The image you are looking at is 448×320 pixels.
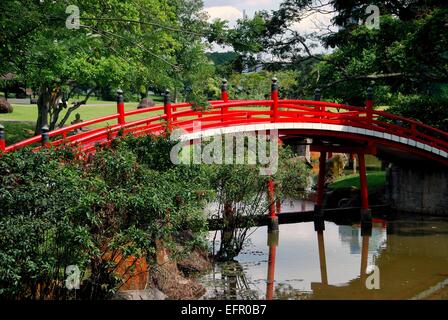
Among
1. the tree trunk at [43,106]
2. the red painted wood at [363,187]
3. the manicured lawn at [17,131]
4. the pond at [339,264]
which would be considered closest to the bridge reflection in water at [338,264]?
the pond at [339,264]

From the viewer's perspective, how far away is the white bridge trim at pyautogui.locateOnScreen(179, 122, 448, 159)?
62.5 feet

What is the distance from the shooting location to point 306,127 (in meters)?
22.2

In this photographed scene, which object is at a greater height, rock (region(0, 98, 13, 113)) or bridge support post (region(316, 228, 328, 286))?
rock (region(0, 98, 13, 113))

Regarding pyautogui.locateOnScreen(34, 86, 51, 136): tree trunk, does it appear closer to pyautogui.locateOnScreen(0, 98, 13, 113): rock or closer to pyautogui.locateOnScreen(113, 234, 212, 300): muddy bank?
pyautogui.locateOnScreen(0, 98, 13, 113): rock

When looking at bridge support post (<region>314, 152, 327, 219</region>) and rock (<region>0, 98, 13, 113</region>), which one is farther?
rock (<region>0, 98, 13, 113</region>)

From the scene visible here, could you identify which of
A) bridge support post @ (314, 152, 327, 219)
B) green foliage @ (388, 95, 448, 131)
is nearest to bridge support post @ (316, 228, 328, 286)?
bridge support post @ (314, 152, 327, 219)

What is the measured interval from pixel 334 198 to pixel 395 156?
3.39 m

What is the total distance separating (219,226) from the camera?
1884 cm

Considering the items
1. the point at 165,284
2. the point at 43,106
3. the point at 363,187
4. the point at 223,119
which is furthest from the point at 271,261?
the point at 43,106

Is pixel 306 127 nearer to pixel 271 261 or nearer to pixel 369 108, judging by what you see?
pixel 369 108

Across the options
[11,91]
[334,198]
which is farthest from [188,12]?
[334,198]

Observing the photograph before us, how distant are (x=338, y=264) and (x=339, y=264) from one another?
33 mm

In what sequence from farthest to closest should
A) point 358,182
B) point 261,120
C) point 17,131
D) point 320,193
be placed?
1. point 17,131
2. point 358,182
3. point 320,193
4. point 261,120

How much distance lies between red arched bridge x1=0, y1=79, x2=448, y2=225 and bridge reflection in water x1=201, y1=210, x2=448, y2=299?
1312 millimetres
